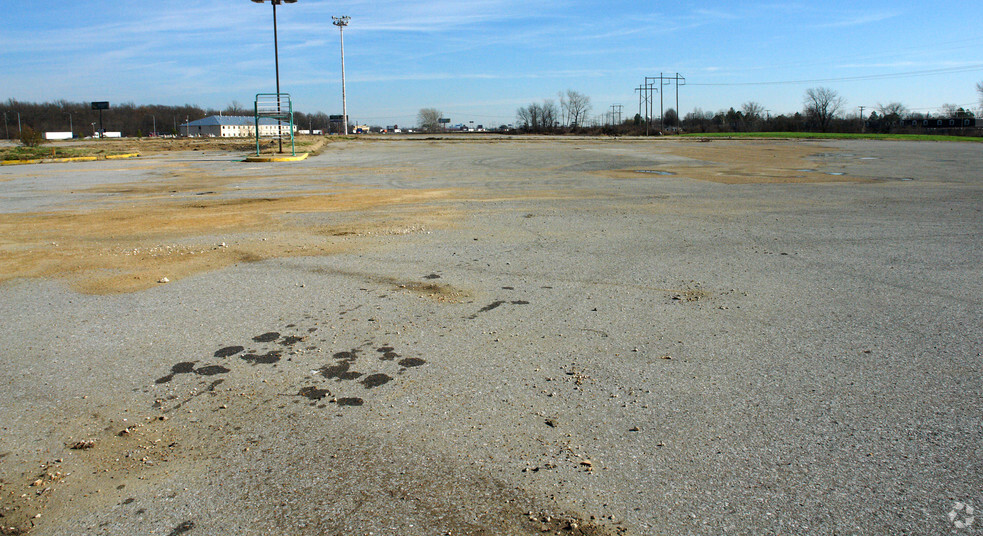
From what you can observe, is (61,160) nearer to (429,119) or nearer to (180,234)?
(180,234)

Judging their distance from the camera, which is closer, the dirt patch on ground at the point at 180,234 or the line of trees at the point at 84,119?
the dirt patch on ground at the point at 180,234

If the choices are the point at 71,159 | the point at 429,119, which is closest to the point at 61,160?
the point at 71,159

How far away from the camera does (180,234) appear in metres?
9.84

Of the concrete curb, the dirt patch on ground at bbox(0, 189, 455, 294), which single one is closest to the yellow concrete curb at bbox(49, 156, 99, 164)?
the concrete curb

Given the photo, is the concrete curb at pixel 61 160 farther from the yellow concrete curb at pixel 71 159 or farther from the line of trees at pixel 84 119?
the line of trees at pixel 84 119

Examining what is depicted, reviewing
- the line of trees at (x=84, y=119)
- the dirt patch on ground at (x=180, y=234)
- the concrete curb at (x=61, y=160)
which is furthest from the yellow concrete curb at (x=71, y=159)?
the line of trees at (x=84, y=119)

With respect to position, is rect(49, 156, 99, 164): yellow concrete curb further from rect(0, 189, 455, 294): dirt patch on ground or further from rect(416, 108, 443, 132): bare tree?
rect(416, 108, 443, 132): bare tree

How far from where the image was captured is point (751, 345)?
4.99 metres

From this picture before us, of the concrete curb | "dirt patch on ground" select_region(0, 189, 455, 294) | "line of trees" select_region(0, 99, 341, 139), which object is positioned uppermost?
"line of trees" select_region(0, 99, 341, 139)

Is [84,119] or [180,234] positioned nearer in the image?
[180,234]

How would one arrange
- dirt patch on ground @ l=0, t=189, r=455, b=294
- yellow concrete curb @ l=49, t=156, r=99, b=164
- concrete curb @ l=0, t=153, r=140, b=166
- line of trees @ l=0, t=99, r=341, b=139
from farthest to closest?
line of trees @ l=0, t=99, r=341, b=139 < yellow concrete curb @ l=49, t=156, r=99, b=164 < concrete curb @ l=0, t=153, r=140, b=166 < dirt patch on ground @ l=0, t=189, r=455, b=294

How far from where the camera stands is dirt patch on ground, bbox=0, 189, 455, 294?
7.60 metres

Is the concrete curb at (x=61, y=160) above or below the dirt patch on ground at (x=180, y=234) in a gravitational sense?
above

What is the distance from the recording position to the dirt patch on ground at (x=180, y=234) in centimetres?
760
